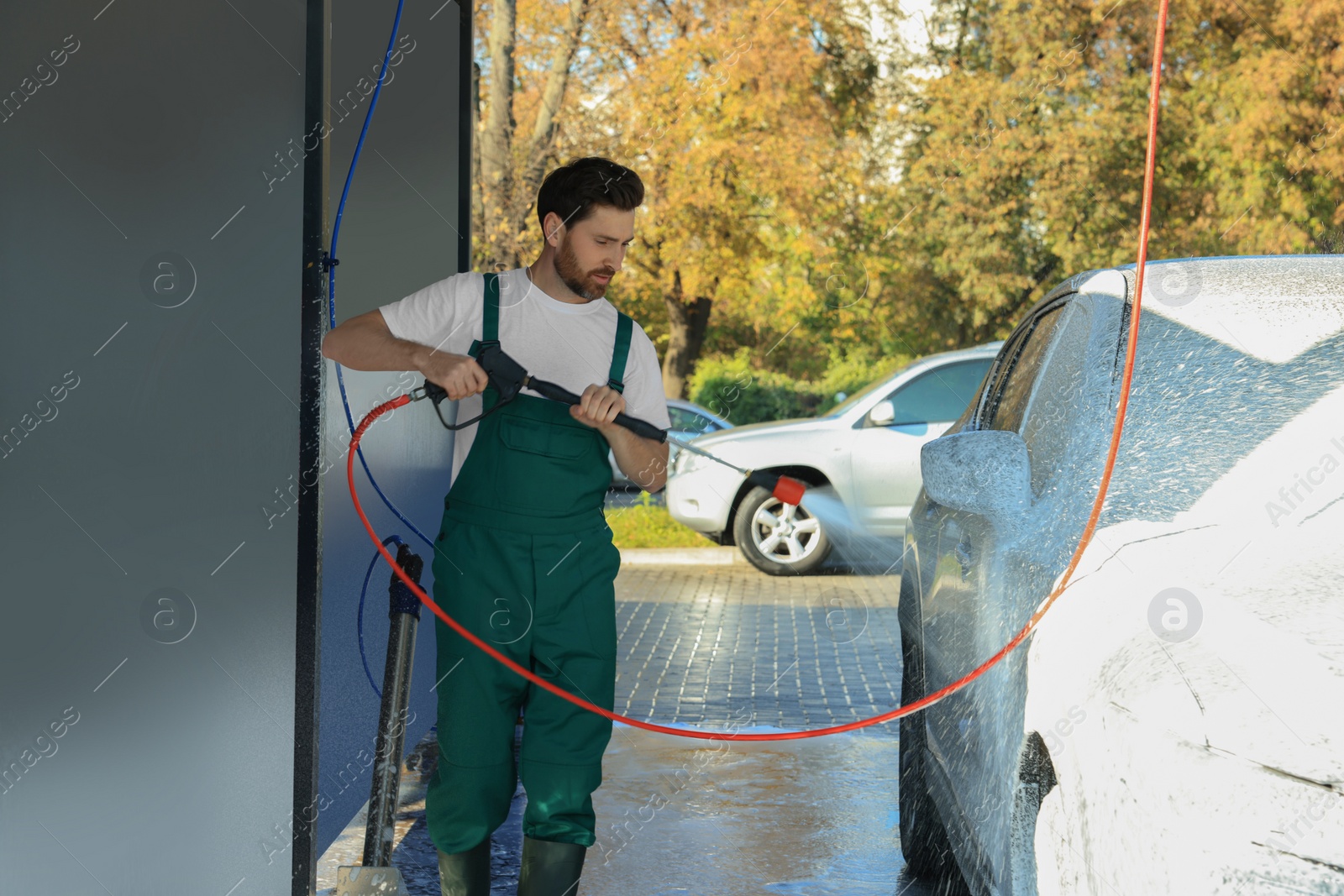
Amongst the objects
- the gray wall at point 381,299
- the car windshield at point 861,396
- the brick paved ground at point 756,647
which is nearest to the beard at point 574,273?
the gray wall at point 381,299

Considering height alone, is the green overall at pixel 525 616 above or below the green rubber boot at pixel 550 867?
above

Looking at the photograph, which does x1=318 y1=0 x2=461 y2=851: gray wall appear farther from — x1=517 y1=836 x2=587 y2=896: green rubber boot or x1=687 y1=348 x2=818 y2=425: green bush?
x1=687 y1=348 x2=818 y2=425: green bush

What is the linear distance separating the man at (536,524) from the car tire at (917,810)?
1.01 metres

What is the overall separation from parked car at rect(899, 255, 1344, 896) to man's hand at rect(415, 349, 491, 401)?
3.38 ft

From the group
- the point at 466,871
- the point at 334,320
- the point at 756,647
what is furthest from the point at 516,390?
the point at 756,647

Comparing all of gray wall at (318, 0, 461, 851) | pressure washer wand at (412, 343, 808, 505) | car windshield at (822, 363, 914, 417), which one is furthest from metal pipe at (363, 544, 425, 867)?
car windshield at (822, 363, 914, 417)

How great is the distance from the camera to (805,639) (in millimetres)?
8703

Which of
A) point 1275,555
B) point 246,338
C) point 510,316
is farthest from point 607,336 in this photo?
point 1275,555

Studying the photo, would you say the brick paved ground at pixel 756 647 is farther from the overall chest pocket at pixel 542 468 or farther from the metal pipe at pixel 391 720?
the overall chest pocket at pixel 542 468

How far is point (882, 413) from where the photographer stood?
37.0 ft

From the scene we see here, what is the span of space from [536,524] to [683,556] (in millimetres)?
9582

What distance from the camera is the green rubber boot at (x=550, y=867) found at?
3322 millimetres

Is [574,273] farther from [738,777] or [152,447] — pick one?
[738,777]

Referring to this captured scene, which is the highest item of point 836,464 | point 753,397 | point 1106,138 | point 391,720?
point 1106,138
